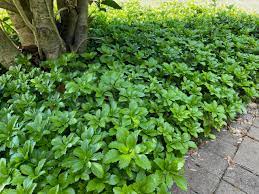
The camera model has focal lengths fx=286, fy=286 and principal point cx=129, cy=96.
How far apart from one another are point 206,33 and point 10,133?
277cm

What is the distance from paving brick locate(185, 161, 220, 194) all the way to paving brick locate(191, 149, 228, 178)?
4 cm

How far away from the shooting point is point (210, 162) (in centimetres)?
220

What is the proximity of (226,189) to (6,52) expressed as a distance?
2.13 m

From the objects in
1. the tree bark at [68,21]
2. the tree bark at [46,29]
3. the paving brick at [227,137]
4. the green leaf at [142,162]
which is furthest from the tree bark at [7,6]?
the paving brick at [227,137]

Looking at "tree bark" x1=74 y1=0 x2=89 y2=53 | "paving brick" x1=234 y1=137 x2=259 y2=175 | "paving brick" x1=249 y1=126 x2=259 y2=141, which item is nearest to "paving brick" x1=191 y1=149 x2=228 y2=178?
"paving brick" x1=234 y1=137 x2=259 y2=175

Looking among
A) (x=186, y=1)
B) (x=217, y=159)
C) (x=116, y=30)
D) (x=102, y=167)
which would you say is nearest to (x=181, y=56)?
(x=116, y=30)

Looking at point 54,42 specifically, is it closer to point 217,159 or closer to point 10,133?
point 10,133

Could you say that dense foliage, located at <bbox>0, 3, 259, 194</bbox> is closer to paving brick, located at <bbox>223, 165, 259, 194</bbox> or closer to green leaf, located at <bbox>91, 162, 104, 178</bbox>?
green leaf, located at <bbox>91, 162, 104, 178</bbox>

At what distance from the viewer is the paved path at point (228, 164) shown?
1989mm

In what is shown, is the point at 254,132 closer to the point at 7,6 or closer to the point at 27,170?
the point at 27,170

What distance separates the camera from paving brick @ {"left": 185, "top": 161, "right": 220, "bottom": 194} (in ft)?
6.43

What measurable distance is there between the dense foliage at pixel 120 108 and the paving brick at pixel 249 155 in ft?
0.85

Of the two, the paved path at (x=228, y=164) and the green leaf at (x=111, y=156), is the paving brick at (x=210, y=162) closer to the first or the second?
the paved path at (x=228, y=164)

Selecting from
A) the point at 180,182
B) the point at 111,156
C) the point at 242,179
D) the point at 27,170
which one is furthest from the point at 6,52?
the point at 242,179
